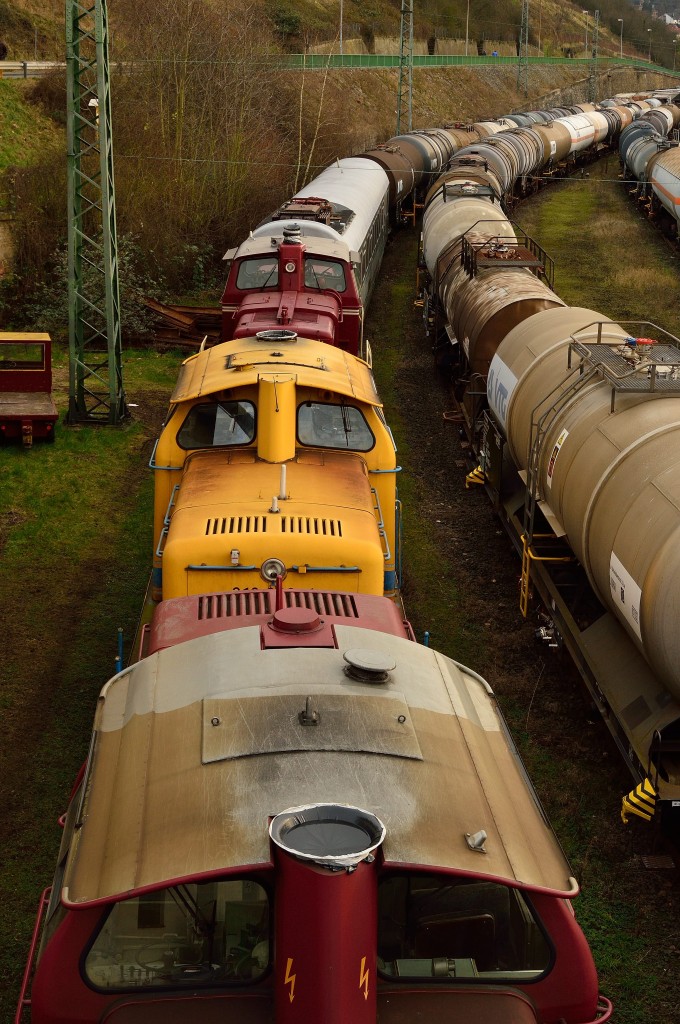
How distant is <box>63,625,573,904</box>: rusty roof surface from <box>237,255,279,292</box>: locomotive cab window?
37.0 ft

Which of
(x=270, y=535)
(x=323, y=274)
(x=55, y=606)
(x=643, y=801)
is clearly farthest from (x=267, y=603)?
(x=323, y=274)

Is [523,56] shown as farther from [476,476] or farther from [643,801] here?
[643,801]

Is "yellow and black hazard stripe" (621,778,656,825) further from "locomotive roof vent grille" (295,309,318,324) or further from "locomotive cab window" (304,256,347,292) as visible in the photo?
"locomotive cab window" (304,256,347,292)

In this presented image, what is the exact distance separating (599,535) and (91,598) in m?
6.22

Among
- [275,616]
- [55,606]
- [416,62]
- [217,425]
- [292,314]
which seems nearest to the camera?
[275,616]

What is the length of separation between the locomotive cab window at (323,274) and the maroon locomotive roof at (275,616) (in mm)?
9814

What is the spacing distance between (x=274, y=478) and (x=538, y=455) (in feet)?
13.0

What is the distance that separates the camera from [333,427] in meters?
10.1

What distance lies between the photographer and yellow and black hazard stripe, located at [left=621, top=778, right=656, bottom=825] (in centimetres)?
864

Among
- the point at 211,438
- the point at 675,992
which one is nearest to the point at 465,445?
the point at 211,438

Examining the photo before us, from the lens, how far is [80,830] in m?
4.99

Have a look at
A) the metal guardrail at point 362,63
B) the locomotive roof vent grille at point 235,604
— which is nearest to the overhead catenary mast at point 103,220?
the locomotive roof vent grille at point 235,604

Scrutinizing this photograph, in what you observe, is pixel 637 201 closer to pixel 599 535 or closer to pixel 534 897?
pixel 599 535

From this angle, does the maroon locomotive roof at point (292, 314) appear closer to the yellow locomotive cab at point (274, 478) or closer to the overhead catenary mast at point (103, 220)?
the yellow locomotive cab at point (274, 478)
